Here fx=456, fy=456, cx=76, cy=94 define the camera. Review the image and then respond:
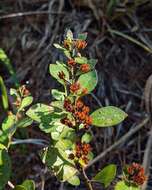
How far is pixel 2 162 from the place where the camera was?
98cm

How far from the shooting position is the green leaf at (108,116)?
909mm

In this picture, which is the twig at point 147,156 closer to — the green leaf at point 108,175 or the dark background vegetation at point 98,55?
the dark background vegetation at point 98,55

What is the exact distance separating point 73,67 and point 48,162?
0.66ft

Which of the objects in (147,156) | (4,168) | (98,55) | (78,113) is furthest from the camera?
(98,55)

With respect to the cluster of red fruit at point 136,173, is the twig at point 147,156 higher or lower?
lower

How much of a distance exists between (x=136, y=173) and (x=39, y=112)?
0.75 feet

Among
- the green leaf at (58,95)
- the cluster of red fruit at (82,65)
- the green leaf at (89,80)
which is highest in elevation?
the cluster of red fruit at (82,65)

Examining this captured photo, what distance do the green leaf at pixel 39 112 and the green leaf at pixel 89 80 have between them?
9 cm

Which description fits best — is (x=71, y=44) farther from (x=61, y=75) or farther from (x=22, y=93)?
(x=22, y=93)

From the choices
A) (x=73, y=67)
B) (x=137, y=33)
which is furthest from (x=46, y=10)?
(x=73, y=67)

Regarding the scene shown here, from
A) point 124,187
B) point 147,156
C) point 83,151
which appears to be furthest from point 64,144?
point 147,156

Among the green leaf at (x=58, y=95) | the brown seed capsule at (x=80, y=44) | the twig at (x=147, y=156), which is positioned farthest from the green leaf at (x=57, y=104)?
the twig at (x=147, y=156)

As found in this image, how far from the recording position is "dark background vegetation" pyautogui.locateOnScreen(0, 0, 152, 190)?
1656 mm

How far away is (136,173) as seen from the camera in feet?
2.97
